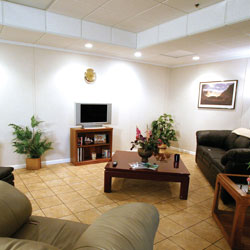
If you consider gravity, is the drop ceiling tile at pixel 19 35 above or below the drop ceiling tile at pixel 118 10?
below

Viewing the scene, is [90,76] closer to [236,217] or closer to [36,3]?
[36,3]

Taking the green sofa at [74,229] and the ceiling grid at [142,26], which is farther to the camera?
the ceiling grid at [142,26]

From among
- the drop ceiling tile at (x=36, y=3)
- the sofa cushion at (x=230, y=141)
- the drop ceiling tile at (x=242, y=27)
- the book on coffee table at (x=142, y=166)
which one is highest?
the drop ceiling tile at (x=36, y=3)

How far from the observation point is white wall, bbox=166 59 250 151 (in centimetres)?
451

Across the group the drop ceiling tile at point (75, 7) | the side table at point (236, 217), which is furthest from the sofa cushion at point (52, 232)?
the drop ceiling tile at point (75, 7)

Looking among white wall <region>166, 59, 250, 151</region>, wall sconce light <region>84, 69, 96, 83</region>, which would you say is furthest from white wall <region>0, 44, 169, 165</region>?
white wall <region>166, 59, 250, 151</region>

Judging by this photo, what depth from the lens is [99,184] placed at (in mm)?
3469

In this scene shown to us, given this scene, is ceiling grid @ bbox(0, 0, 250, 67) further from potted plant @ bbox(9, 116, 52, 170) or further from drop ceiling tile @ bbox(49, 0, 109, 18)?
potted plant @ bbox(9, 116, 52, 170)

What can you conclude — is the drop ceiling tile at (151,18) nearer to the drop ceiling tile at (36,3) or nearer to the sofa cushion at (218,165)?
the drop ceiling tile at (36,3)

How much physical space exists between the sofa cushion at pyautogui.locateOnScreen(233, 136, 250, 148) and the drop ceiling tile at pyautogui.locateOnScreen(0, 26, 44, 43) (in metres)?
3.82

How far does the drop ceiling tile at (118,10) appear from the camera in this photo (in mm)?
2793

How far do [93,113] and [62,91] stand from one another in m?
0.80

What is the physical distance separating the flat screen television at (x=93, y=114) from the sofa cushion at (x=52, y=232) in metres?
3.02

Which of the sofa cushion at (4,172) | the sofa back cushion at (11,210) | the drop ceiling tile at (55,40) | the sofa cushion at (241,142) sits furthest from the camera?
the sofa cushion at (241,142)
